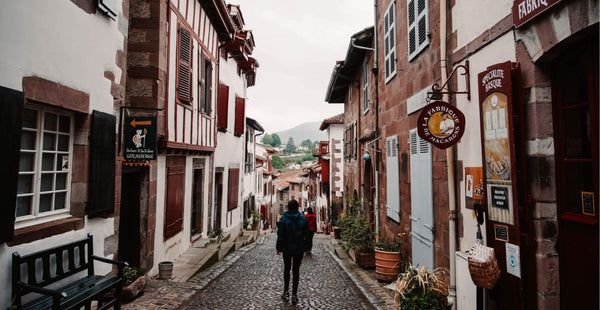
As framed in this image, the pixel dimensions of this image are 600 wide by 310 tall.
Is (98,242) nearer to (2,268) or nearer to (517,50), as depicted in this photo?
(2,268)

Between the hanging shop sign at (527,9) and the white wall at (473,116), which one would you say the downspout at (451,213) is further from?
the hanging shop sign at (527,9)

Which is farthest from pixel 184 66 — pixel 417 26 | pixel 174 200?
pixel 417 26

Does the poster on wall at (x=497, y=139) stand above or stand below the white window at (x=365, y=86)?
below

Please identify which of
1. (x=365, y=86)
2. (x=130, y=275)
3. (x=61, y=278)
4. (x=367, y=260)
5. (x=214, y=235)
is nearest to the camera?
(x=61, y=278)

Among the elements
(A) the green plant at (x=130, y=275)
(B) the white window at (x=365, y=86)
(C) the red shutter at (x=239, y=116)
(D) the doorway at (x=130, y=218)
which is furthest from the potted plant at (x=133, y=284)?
(C) the red shutter at (x=239, y=116)

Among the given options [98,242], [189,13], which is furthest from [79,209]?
[189,13]

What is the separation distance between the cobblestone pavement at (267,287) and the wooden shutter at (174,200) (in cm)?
118

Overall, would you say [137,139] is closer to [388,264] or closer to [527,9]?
[388,264]

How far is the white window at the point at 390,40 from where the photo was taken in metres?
7.67

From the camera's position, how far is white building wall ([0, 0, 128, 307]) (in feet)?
10.4

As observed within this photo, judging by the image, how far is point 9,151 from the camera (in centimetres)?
309

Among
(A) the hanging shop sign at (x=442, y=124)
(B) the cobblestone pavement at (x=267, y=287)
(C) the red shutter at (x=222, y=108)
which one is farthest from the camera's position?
(C) the red shutter at (x=222, y=108)

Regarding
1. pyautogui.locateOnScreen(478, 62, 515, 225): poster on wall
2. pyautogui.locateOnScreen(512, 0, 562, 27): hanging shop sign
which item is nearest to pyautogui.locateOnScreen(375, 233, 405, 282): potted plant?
→ pyautogui.locateOnScreen(478, 62, 515, 225): poster on wall

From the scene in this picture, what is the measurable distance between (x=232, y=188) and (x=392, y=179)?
7.63 metres
